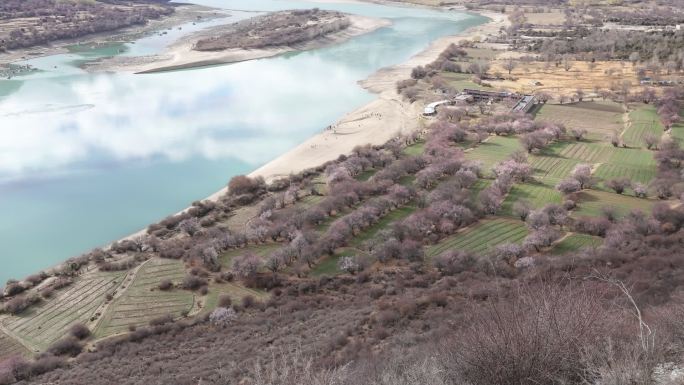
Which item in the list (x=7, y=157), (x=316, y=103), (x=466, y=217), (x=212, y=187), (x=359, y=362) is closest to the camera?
(x=359, y=362)

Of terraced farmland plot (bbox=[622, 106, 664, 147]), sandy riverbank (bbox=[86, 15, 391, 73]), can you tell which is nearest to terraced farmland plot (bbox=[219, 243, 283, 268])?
terraced farmland plot (bbox=[622, 106, 664, 147])

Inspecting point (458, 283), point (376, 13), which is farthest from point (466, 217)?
point (376, 13)

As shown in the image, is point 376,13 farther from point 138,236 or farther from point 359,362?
point 359,362

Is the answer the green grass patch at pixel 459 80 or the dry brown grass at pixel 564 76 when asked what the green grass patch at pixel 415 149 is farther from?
the dry brown grass at pixel 564 76

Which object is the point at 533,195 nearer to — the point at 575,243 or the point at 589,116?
the point at 575,243

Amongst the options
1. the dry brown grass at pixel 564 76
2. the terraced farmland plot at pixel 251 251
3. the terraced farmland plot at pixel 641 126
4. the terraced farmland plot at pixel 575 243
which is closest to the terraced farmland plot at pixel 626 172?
the terraced farmland plot at pixel 641 126
